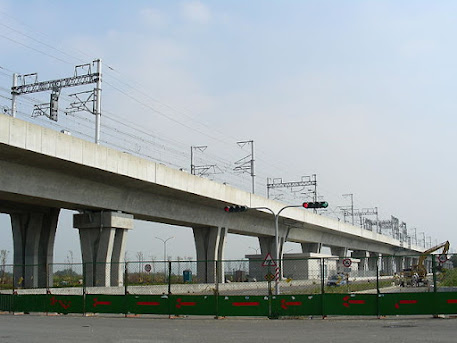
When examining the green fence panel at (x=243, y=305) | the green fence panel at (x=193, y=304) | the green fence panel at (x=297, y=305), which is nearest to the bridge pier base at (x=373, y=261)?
the green fence panel at (x=297, y=305)

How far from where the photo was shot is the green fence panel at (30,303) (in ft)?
75.2

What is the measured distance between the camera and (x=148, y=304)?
21.2 m

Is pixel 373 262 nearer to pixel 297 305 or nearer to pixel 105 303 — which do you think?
pixel 297 305

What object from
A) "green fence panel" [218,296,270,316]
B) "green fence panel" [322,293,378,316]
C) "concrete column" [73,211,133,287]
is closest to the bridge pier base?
"green fence panel" [322,293,378,316]

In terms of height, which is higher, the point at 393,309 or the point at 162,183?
the point at 162,183

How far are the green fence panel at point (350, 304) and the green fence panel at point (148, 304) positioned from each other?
19.1ft

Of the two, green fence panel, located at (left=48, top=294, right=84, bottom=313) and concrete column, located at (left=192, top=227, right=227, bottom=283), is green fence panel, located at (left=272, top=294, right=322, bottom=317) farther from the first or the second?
concrete column, located at (left=192, top=227, right=227, bottom=283)

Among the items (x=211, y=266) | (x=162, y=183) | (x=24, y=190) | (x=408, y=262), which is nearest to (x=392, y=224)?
(x=408, y=262)

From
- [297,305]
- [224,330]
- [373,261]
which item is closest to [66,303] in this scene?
[224,330]

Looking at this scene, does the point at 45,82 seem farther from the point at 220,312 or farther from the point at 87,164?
the point at 220,312

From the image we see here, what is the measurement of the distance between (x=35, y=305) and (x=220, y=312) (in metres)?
8.11

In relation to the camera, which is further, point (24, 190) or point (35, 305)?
point (24, 190)

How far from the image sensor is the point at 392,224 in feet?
421

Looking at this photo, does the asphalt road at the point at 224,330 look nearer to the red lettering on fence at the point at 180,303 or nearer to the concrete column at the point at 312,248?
the red lettering on fence at the point at 180,303
